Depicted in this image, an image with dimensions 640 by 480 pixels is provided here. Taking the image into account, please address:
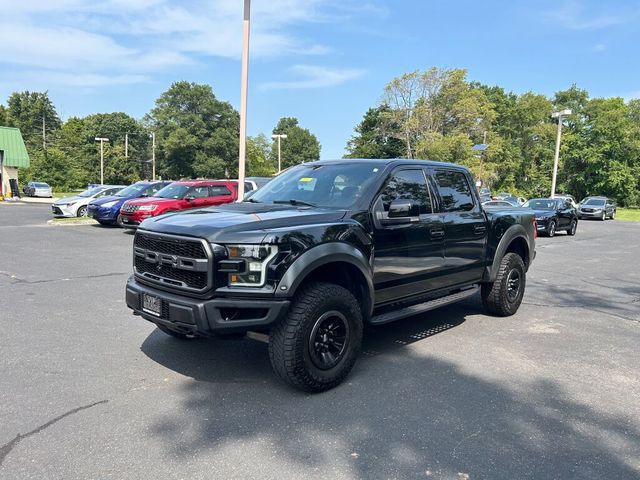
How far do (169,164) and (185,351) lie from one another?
7391 centimetres

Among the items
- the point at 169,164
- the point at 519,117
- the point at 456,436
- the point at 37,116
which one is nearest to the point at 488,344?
the point at 456,436

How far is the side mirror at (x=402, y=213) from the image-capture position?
4.47 m

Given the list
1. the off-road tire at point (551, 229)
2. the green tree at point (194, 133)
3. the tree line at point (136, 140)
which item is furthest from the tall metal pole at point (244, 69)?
the green tree at point (194, 133)

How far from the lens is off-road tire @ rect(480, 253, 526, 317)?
638 cm

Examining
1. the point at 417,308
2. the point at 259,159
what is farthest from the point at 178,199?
the point at 259,159

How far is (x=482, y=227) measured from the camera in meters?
5.92

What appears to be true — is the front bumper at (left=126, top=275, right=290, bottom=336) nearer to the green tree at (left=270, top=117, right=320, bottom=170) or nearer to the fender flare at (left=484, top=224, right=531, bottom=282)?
the fender flare at (left=484, top=224, right=531, bottom=282)

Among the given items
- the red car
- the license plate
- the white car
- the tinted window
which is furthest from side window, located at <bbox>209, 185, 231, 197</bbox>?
the license plate

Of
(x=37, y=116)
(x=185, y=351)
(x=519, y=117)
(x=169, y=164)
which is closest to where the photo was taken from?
(x=185, y=351)

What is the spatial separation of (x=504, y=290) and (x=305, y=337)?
11.9ft

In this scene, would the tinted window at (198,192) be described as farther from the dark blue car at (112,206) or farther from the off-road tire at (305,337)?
the off-road tire at (305,337)

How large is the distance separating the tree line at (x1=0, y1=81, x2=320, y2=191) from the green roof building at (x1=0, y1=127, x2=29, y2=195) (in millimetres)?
13267

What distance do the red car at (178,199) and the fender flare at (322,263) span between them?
11.7 meters

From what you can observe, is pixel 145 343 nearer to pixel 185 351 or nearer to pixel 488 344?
pixel 185 351
